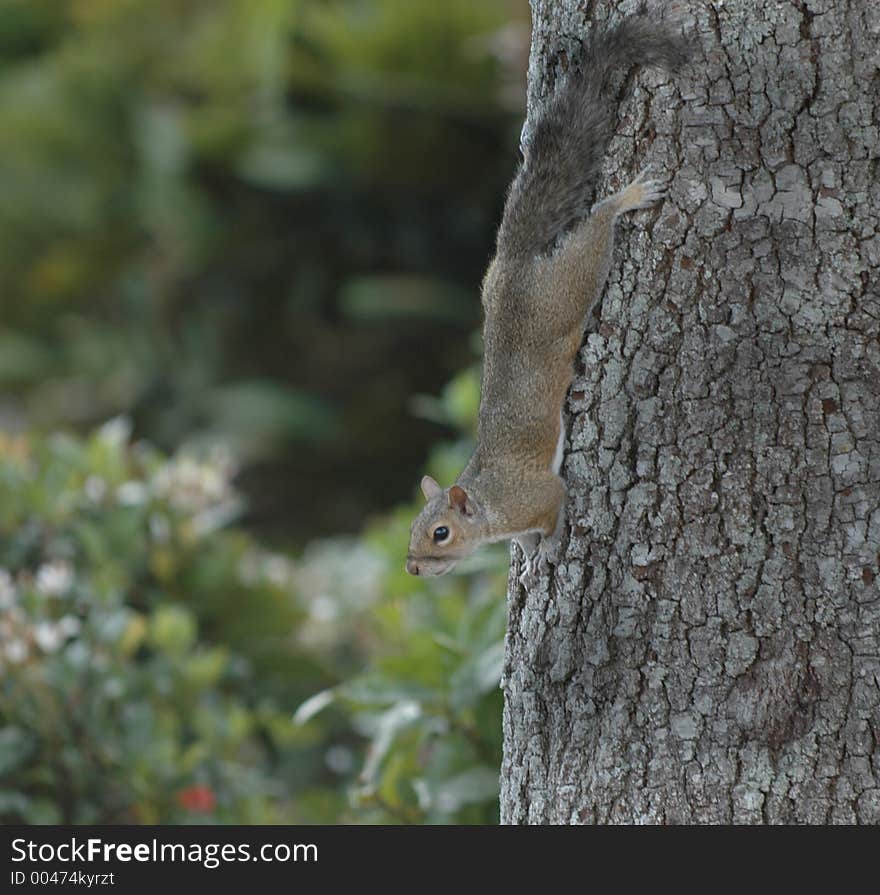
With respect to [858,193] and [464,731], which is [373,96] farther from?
[858,193]

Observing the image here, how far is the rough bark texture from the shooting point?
179 centimetres

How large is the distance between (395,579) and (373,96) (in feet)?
12.9

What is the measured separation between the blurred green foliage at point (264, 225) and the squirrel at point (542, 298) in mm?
4380

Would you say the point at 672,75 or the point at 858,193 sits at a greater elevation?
the point at 672,75

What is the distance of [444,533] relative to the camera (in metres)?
2.14

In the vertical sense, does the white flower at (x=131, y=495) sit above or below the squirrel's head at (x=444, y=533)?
below

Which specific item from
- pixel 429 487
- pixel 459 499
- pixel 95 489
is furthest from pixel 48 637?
pixel 459 499

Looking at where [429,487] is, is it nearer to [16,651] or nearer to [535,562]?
[535,562]

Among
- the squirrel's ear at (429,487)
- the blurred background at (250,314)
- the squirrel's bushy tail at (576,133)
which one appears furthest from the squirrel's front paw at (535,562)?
the blurred background at (250,314)

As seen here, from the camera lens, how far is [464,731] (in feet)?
9.12

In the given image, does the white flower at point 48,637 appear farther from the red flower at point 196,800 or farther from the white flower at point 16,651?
the red flower at point 196,800

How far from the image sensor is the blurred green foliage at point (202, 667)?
2799mm

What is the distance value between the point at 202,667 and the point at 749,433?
1.92 metres
